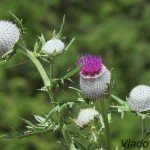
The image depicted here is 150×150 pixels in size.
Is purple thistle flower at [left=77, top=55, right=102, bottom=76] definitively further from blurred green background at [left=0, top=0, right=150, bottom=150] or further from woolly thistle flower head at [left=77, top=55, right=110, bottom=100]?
blurred green background at [left=0, top=0, right=150, bottom=150]

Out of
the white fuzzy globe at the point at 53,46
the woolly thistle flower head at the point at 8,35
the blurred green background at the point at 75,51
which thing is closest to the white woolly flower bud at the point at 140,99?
the white fuzzy globe at the point at 53,46

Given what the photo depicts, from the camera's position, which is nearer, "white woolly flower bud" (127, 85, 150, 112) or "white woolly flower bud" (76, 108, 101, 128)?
"white woolly flower bud" (127, 85, 150, 112)

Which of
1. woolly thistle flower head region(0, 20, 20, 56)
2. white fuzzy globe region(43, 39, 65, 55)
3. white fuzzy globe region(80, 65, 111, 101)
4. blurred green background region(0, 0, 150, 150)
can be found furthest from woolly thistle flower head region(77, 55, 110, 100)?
blurred green background region(0, 0, 150, 150)

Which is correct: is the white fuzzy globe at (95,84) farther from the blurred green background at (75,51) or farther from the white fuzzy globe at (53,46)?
the blurred green background at (75,51)

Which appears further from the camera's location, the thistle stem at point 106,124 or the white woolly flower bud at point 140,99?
the white woolly flower bud at point 140,99

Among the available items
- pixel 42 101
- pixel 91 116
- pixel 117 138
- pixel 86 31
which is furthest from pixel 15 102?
pixel 91 116

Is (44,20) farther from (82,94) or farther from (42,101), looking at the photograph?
(82,94)

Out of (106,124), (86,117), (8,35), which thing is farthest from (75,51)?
(106,124)
